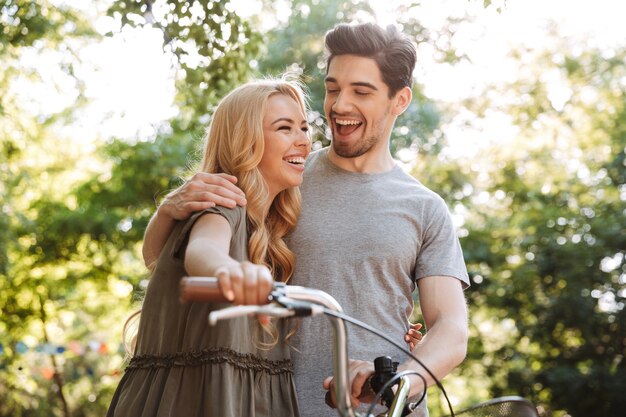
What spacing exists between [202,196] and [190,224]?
128 millimetres

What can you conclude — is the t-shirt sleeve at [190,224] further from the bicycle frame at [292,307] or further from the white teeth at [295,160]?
the bicycle frame at [292,307]

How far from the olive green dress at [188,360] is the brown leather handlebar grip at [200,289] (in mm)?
781

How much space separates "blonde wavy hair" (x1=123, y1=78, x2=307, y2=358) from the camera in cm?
332

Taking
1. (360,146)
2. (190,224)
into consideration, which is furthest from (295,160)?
(190,224)

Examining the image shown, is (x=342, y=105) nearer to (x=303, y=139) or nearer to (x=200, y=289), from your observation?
(x=303, y=139)

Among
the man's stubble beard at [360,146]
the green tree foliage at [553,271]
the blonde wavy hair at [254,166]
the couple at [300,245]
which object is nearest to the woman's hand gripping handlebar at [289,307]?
the couple at [300,245]

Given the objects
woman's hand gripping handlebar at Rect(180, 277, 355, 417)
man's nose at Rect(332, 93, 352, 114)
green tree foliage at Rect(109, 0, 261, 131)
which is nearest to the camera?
woman's hand gripping handlebar at Rect(180, 277, 355, 417)

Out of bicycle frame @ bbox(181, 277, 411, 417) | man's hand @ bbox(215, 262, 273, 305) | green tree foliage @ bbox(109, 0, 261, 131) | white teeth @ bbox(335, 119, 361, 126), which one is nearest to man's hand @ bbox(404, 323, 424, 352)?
white teeth @ bbox(335, 119, 361, 126)

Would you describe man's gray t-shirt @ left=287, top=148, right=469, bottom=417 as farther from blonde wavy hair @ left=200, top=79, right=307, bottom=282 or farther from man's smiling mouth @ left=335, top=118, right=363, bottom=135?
man's smiling mouth @ left=335, top=118, right=363, bottom=135

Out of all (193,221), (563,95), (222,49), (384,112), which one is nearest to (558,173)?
(563,95)

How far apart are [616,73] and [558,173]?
95.5 inches

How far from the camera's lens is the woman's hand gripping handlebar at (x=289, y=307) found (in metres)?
2.08

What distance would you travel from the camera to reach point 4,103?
1393 cm

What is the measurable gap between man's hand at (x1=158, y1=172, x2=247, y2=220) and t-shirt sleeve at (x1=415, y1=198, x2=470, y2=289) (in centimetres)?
85
